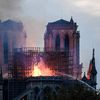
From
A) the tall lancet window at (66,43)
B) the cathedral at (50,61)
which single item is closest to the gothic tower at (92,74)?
the cathedral at (50,61)

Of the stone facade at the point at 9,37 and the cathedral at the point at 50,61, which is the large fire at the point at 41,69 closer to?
the cathedral at the point at 50,61

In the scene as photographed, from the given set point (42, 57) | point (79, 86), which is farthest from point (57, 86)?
point (79, 86)

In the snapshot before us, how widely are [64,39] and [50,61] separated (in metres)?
5.16

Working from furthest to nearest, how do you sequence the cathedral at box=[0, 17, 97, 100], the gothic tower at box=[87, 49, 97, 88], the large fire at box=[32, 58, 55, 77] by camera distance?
1. the large fire at box=[32, 58, 55, 77]
2. the gothic tower at box=[87, 49, 97, 88]
3. the cathedral at box=[0, 17, 97, 100]

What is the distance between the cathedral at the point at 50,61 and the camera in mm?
174000

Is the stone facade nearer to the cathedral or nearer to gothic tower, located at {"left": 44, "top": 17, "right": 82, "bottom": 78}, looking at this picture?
the cathedral

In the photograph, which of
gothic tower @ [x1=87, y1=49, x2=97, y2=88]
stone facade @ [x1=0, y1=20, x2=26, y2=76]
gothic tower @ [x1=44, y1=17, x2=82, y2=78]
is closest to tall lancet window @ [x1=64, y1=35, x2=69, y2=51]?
gothic tower @ [x1=44, y1=17, x2=82, y2=78]

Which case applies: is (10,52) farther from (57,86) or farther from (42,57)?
(57,86)

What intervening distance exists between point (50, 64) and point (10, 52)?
24.5 feet

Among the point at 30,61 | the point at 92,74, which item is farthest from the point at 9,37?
the point at 92,74

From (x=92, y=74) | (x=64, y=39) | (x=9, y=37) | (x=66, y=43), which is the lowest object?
(x=92, y=74)

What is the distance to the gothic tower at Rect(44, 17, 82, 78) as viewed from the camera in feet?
603

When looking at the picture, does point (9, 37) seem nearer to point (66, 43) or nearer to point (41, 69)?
point (41, 69)

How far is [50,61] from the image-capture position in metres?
183
